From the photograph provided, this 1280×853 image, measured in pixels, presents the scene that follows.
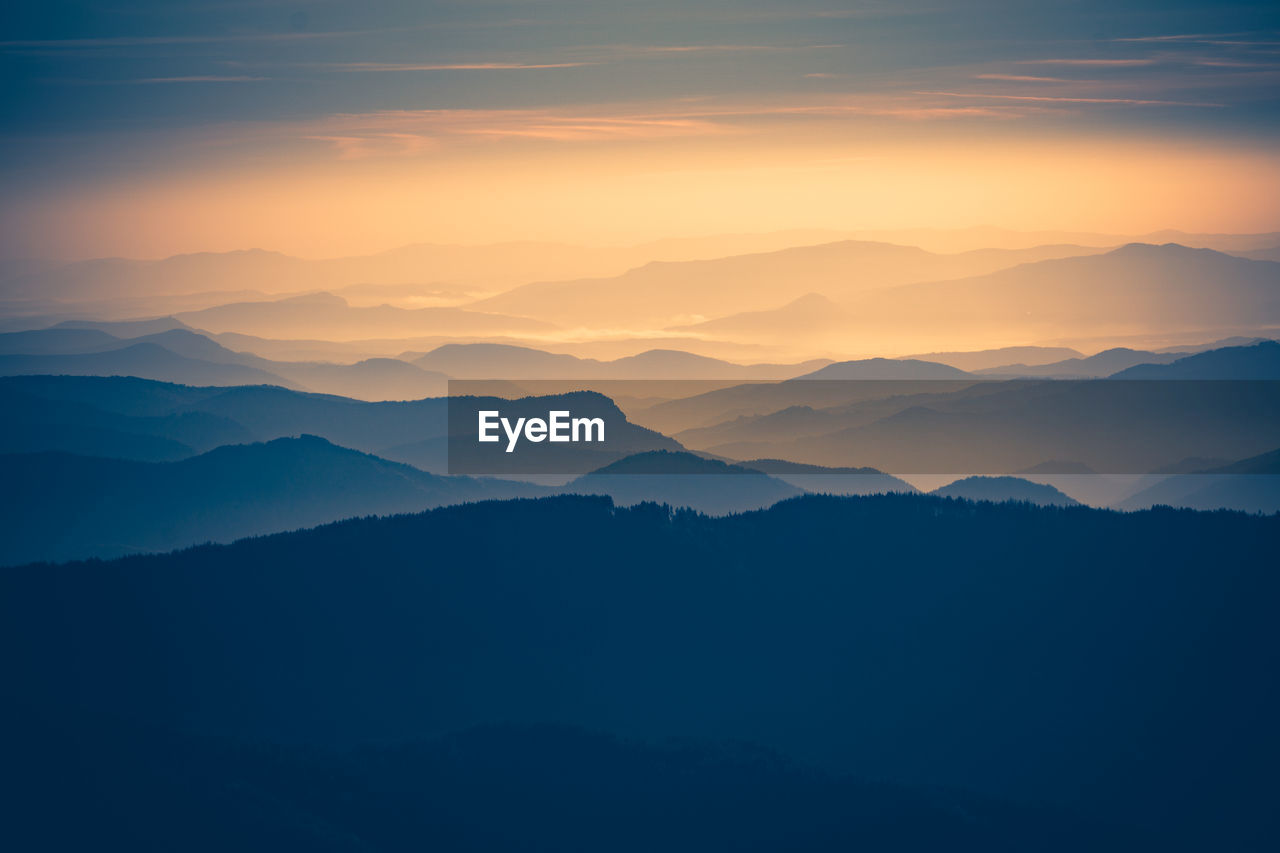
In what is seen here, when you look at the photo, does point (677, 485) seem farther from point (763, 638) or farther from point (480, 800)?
point (480, 800)

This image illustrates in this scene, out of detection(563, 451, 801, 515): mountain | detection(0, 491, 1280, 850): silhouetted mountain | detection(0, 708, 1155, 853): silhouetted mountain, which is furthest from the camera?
detection(563, 451, 801, 515): mountain

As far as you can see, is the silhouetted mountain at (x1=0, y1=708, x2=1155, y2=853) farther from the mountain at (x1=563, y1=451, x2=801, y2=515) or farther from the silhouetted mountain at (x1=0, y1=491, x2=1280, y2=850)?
the mountain at (x1=563, y1=451, x2=801, y2=515)

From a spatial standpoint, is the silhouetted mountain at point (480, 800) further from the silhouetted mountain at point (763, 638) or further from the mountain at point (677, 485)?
the mountain at point (677, 485)

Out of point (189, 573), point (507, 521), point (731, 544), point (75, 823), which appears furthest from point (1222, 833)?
point (189, 573)

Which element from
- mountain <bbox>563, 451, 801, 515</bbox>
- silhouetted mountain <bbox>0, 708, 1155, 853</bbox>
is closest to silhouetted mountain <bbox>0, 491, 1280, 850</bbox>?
silhouetted mountain <bbox>0, 708, 1155, 853</bbox>

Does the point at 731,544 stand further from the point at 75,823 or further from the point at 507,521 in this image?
the point at 75,823
